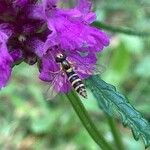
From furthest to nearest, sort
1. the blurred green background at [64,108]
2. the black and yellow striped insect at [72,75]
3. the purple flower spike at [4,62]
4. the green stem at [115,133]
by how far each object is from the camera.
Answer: the blurred green background at [64,108] → the green stem at [115,133] → the black and yellow striped insect at [72,75] → the purple flower spike at [4,62]

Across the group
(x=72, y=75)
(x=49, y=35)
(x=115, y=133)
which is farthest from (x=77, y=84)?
(x=115, y=133)

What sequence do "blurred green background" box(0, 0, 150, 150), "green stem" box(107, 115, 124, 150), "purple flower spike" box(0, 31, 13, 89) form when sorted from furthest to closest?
"blurred green background" box(0, 0, 150, 150) < "green stem" box(107, 115, 124, 150) < "purple flower spike" box(0, 31, 13, 89)

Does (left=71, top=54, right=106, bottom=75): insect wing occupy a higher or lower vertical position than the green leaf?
higher

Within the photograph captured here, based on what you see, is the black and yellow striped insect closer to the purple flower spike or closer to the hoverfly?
the hoverfly

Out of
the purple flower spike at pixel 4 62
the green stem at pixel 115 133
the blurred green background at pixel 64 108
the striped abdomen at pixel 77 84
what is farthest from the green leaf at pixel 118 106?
the blurred green background at pixel 64 108

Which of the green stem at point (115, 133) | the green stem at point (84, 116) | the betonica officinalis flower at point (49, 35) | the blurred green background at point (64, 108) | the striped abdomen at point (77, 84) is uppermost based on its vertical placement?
the betonica officinalis flower at point (49, 35)

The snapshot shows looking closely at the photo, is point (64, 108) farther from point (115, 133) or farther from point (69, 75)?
point (69, 75)

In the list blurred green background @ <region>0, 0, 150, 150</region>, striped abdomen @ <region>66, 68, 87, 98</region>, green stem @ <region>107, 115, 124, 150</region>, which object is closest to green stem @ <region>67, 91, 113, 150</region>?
striped abdomen @ <region>66, 68, 87, 98</region>

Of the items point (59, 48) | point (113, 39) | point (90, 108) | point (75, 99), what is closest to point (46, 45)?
point (59, 48)

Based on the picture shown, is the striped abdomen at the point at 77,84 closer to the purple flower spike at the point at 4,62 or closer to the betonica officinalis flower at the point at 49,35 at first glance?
the betonica officinalis flower at the point at 49,35
